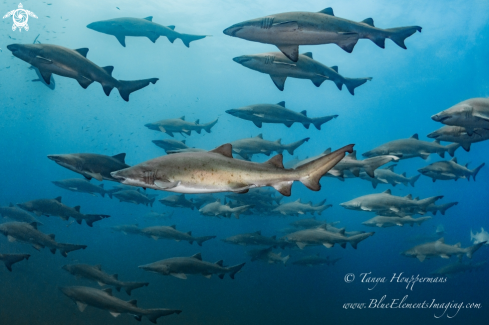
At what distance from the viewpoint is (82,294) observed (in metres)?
7.13

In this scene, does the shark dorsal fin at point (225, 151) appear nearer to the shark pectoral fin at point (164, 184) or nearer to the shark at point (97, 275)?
the shark pectoral fin at point (164, 184)

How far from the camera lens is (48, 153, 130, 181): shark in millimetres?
5430

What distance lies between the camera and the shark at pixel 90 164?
543 cm

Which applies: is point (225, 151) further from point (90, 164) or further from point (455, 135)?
point (455, 135)

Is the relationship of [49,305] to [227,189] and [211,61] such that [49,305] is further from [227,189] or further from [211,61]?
[211,61]

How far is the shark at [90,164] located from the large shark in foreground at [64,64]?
1518 mm

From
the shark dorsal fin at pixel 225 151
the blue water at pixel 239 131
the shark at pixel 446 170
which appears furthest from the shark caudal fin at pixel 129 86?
the blue water at pixel 239 131

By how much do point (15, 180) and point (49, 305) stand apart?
242ft

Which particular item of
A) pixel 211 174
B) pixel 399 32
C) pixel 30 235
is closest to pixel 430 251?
pixel 399 32

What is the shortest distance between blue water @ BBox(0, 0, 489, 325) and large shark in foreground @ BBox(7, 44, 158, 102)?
1087 cm

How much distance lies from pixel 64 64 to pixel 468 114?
7578mm

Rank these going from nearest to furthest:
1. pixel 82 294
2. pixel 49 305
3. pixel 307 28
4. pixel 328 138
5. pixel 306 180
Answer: pixel 306 180 < pixel 307 28 < pixel 82 294 < pixel 49 305 < pixel 328 138

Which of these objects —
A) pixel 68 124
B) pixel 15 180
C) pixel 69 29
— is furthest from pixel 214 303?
pixel 68 124

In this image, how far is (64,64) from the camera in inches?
221
